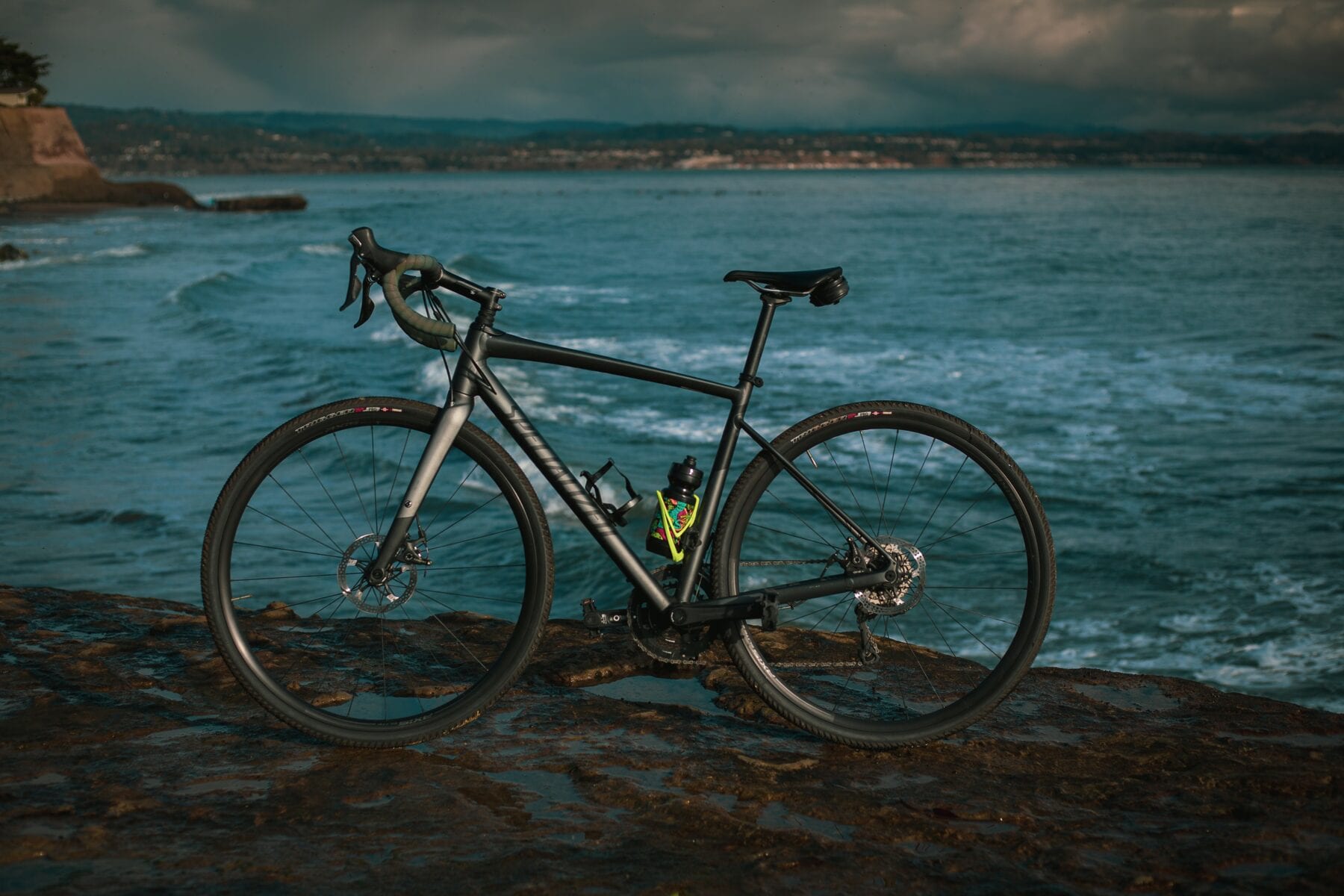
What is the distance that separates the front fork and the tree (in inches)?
3116

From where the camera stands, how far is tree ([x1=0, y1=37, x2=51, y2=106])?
69750mm

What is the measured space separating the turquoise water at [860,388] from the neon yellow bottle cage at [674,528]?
18.1ft

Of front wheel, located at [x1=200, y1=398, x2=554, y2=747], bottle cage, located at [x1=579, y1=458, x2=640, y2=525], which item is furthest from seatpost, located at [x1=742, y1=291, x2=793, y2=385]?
front wheel, located at [x1=200, y1=398, x2=554, y2=747]

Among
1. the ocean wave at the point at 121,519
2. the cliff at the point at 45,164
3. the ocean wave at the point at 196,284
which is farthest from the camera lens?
the cliff at the point at 45,164

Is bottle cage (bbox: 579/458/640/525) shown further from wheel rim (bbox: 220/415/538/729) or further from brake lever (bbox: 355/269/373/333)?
brake lever (bbox: 355/269/373/333)

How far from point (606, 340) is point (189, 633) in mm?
19395

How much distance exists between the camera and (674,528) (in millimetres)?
3432

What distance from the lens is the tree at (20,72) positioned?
69.8 meters

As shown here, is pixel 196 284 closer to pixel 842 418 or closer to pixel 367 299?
pixel 367 299

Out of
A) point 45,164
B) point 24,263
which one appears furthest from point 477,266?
point 45,164

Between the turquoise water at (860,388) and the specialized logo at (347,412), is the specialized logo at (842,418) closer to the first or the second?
the specialized logo at (347,412)

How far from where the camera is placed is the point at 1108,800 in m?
3.10

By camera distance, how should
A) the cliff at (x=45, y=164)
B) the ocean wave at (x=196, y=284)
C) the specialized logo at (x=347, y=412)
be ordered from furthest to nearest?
1. the cliff at (x=45, y=164)
2. the ocean wave at (x=196, y=284)
3. the specialized logo at (x=347, y=412)

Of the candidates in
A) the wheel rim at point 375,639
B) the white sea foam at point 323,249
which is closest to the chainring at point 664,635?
the wheel rim at point 375,639
